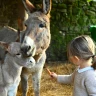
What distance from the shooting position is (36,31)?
3381 millimetres

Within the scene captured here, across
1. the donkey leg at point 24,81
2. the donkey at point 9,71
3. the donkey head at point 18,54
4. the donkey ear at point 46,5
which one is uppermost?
the donkey ear at point 46,5

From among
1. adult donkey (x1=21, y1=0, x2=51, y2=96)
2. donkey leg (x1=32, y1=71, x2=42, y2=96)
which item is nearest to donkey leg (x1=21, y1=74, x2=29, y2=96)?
donkey leg (x1=32, y1=71, x2=42, y2=96)

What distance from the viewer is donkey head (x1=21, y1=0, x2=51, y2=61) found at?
3.23 meters

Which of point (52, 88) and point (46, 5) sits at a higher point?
point (46, 5)

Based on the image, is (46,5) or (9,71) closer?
(9,71)

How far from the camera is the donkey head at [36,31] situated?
3229 mm

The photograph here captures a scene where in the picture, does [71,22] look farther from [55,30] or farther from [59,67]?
[59,67]

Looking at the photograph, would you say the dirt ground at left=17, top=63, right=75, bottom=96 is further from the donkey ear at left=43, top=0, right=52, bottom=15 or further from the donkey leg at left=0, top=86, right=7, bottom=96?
the donkey ear at left=43, top=0, right=52, bottom=15

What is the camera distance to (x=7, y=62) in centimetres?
336

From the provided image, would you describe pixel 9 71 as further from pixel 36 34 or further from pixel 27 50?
pixel 36 34

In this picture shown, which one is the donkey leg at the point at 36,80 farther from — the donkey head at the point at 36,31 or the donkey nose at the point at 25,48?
the donkey nose at the point at 25,48

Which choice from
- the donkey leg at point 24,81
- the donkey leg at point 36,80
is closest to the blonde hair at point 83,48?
the donkey leg at point 36,80

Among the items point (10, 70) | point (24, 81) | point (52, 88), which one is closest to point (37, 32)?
point (10, 70)

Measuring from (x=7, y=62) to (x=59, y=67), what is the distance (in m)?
3.10
